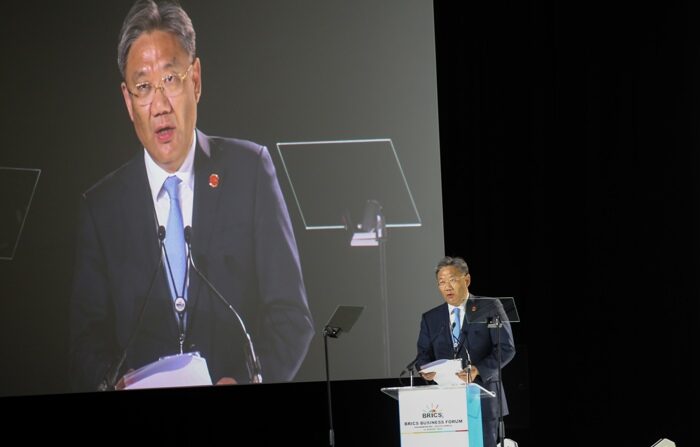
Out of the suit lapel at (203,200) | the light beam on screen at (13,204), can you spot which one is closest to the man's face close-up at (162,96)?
the suit lapel at (203,200)

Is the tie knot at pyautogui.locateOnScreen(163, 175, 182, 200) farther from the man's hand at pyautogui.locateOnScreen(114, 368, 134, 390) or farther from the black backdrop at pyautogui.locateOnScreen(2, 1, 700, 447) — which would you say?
the black backdrop at pyautogui.locateOnScreen(2, 1, 700, 447)

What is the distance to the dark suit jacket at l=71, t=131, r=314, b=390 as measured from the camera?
6.40 m

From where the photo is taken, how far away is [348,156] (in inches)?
260

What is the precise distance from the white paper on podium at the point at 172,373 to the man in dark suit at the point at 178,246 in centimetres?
5

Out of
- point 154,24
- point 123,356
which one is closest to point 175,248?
point 123,356

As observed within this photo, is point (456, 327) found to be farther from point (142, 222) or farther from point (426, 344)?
point (142, 222)

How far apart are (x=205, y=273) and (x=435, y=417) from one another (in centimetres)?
265

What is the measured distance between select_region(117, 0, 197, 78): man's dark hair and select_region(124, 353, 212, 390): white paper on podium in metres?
2.12

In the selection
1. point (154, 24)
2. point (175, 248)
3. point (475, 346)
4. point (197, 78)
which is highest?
point (154, 24)

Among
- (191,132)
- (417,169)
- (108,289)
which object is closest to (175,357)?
(108,289)

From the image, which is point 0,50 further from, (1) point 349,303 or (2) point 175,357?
(1) point 349,303

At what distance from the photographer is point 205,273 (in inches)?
253

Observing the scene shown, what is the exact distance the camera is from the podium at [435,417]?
4.27 meters

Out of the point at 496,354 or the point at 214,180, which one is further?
the point at 214,180
